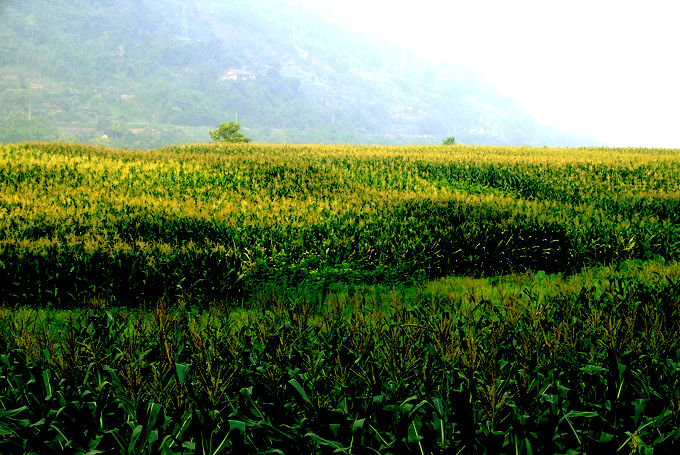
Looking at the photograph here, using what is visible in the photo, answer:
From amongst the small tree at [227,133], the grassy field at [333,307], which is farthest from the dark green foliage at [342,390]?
the small tree at [227,133]

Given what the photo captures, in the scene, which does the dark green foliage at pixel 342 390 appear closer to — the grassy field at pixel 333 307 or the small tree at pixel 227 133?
the grassy field at pixel 333 307

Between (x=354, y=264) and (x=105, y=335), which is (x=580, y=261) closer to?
(x=354, y=264)

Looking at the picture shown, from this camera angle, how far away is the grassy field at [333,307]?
12.1ft

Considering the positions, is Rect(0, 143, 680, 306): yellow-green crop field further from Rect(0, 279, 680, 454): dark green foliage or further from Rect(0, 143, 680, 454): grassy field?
Rect(0, 279, 680, 454): dark green foliage

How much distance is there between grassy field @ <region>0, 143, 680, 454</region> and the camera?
12.1 feet

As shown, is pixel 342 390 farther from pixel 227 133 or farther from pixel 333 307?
pixel 227 133

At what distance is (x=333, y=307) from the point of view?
21.6 ft

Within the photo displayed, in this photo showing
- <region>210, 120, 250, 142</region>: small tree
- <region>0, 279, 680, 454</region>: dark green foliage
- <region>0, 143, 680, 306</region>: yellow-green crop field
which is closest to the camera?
<region>0, 279, 680, 454</region>: dark green foliage

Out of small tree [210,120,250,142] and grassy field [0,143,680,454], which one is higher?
small tree [210,120,250,142]

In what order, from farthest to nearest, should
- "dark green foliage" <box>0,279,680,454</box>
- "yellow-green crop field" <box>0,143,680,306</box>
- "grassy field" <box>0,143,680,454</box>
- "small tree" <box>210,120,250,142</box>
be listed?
1. "small tree" <box>210,120,250,142</box>
2. "yellow-green crop field" <box>0,143,680,306</box>
3. "grassy field" <box>0,143,680,454</box>
4. "dark green foliage" <box>0,279,680,454</box>

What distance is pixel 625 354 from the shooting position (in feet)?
15.3

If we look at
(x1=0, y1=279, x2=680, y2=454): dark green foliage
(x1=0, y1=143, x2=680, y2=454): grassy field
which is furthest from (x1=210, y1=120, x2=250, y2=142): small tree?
(x1=0, y1=279, x2=680, y2=454): dark green foliage

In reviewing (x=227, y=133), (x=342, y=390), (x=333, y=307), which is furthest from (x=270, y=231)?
(x=227, y=133)

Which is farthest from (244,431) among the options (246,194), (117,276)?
(246,194)
